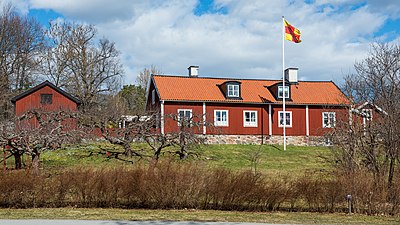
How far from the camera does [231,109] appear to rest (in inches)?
1497

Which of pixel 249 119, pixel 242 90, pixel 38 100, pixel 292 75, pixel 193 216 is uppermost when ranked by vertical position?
pixel 292 75

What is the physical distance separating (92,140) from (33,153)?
255 inches

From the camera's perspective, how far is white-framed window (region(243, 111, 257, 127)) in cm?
3803

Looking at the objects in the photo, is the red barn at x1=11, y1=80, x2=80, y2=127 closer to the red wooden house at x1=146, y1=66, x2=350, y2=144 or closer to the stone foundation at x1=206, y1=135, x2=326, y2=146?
the red wooden house at x1=146, y1=66, x2=350, y2=144

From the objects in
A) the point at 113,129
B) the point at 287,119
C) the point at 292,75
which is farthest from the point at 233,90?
the point at 113,129

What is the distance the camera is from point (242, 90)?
39.8 meters

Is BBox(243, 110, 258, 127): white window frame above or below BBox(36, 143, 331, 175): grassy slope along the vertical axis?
above

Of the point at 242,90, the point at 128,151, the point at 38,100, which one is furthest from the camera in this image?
the point at 242,90

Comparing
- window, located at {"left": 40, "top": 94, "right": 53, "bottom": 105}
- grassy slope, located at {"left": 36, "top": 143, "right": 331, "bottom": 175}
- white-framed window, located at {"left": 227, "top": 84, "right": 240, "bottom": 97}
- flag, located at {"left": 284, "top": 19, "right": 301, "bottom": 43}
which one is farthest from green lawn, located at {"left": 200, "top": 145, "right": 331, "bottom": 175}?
window, located at {"left": 40, "top": 94, "right": 53, "bottom": 105}

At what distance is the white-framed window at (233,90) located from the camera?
1518 inches

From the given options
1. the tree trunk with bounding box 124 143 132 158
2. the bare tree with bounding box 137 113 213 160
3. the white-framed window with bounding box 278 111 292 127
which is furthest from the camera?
the white-framed window with bounding box 278 111 292 127

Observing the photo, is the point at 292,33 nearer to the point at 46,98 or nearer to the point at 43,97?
the point at 46,98

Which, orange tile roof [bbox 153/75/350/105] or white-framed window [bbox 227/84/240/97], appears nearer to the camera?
orange tile roof [bbox 153/75/350/105]

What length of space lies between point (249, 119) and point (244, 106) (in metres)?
1.11
